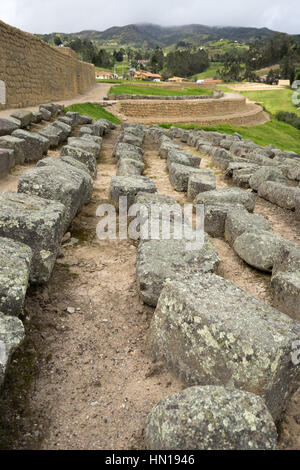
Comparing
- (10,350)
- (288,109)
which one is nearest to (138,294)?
(10,350)

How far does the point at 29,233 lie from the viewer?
11.4ft

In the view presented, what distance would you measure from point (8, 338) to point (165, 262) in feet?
5.97

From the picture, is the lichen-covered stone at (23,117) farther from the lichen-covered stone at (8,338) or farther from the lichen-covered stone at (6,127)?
the lichen-covered stone at (8,338)

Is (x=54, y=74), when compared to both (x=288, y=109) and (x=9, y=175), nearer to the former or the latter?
(x=9, y=175)

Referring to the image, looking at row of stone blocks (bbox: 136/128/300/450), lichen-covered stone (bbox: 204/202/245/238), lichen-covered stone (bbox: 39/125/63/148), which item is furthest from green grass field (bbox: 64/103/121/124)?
row of stone blocks (bbox: 136/128/300/450)

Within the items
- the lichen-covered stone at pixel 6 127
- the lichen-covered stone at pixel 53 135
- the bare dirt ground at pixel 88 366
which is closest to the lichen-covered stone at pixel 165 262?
the bare dirt ground at pixel 88 366

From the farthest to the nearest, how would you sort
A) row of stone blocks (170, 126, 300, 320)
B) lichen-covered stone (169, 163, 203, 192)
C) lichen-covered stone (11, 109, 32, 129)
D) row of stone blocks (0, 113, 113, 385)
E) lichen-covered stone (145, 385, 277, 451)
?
lichen-covered stone (11, 109, 32, 129) < lichen-covered stone (169, 163, 203, 192) < row of stone blocks (170, 126, 300, 320) < row of stone blocks (0, 113, 113, 385) < lichen-covered stone (145, 385, 277, 451)

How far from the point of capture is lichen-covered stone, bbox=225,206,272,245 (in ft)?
17.1

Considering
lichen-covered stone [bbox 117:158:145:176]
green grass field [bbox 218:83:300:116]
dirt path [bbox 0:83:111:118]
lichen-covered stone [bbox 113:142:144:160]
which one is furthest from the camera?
green grass field [bbox 218:83:300:116]

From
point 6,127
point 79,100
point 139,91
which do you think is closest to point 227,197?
point 6,127

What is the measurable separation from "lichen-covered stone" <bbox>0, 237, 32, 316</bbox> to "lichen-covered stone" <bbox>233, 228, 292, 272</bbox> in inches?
109

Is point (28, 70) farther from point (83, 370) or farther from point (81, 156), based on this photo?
point (83, 370)

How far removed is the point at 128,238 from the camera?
17.1 feet

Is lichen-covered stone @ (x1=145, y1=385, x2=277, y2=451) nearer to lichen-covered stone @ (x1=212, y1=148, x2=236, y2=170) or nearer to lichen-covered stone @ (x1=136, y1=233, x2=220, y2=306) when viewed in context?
lichen-covered stone @ (x1=136, y1=233, x2=220, y2=306)
